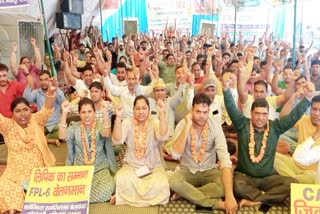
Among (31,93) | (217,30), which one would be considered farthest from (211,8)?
(31,93)

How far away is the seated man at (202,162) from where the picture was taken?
2.67 m

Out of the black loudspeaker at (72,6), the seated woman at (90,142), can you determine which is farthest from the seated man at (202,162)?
the black loudspeaker at (72,6)

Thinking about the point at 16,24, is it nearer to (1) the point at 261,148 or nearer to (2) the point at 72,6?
(2) the point at 72,6

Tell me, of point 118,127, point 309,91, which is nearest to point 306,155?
point 309,91

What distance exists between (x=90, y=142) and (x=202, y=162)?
0.87 m

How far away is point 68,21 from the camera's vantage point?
7.45 m

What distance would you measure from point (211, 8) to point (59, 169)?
5838 millimetres

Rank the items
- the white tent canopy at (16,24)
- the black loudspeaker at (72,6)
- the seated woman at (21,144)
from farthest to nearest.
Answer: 1. the black loudspeaker at (72,6)
2. the white tent canopy at (16,24)
3. the seated woman at (21,144)

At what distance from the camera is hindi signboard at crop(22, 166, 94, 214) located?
7.83ft

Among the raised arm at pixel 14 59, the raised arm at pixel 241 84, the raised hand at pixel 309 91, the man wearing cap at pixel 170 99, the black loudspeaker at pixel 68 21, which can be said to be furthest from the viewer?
the black loudspeaker at pixel 68 21

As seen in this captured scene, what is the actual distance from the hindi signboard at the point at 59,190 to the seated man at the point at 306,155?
1.45 metres

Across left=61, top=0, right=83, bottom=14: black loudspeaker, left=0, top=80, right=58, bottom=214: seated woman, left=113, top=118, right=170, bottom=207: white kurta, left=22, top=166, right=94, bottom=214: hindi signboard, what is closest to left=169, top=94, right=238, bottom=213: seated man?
left=113, top=118, right=170, bottom=207: white kurta

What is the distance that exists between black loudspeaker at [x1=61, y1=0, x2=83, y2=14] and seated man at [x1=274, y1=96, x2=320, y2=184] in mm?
5719

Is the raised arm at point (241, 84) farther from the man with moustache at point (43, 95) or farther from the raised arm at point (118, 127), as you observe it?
the man with moustache at point (43, 95)
